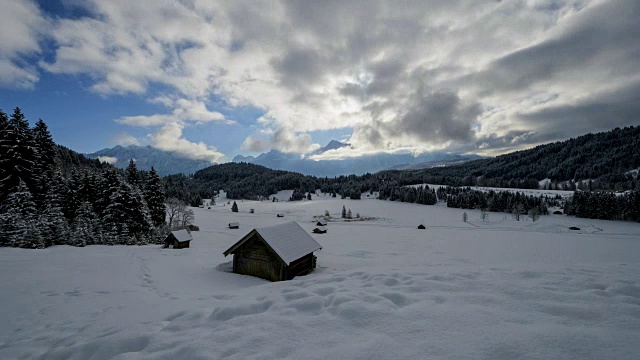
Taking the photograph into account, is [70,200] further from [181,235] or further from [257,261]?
[257,261]

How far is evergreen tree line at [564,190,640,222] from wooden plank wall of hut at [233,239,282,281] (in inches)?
4781

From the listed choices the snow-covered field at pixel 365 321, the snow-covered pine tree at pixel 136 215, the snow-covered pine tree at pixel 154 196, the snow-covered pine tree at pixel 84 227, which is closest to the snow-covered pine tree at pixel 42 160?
the snow-covered pine tree at pixel 84 227

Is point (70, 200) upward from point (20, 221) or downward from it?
upward

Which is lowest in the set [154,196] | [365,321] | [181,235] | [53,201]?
[181,235]

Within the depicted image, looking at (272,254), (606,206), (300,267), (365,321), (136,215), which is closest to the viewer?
(365,321)

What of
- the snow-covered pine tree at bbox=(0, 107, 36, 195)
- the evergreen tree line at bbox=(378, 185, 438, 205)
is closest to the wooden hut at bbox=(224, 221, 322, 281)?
the snow-covered pine tree at bbox=(0, 107, 36, 195)

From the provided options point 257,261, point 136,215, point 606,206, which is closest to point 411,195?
point 606,206

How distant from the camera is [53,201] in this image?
3147cm

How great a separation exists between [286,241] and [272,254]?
1.72m

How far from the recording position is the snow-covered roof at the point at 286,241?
60.5 ft

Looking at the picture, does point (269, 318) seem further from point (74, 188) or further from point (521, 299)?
point (74, 188)

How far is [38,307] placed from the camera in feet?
35.5

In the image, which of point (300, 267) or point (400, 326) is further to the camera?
point (300, 267)

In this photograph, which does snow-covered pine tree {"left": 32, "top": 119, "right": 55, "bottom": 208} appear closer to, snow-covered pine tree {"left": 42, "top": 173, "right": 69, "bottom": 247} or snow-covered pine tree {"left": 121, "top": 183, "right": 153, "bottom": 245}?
snow-covered pine tree {"left": 42, "top": 173, "right": 69, "bottom": 247}
